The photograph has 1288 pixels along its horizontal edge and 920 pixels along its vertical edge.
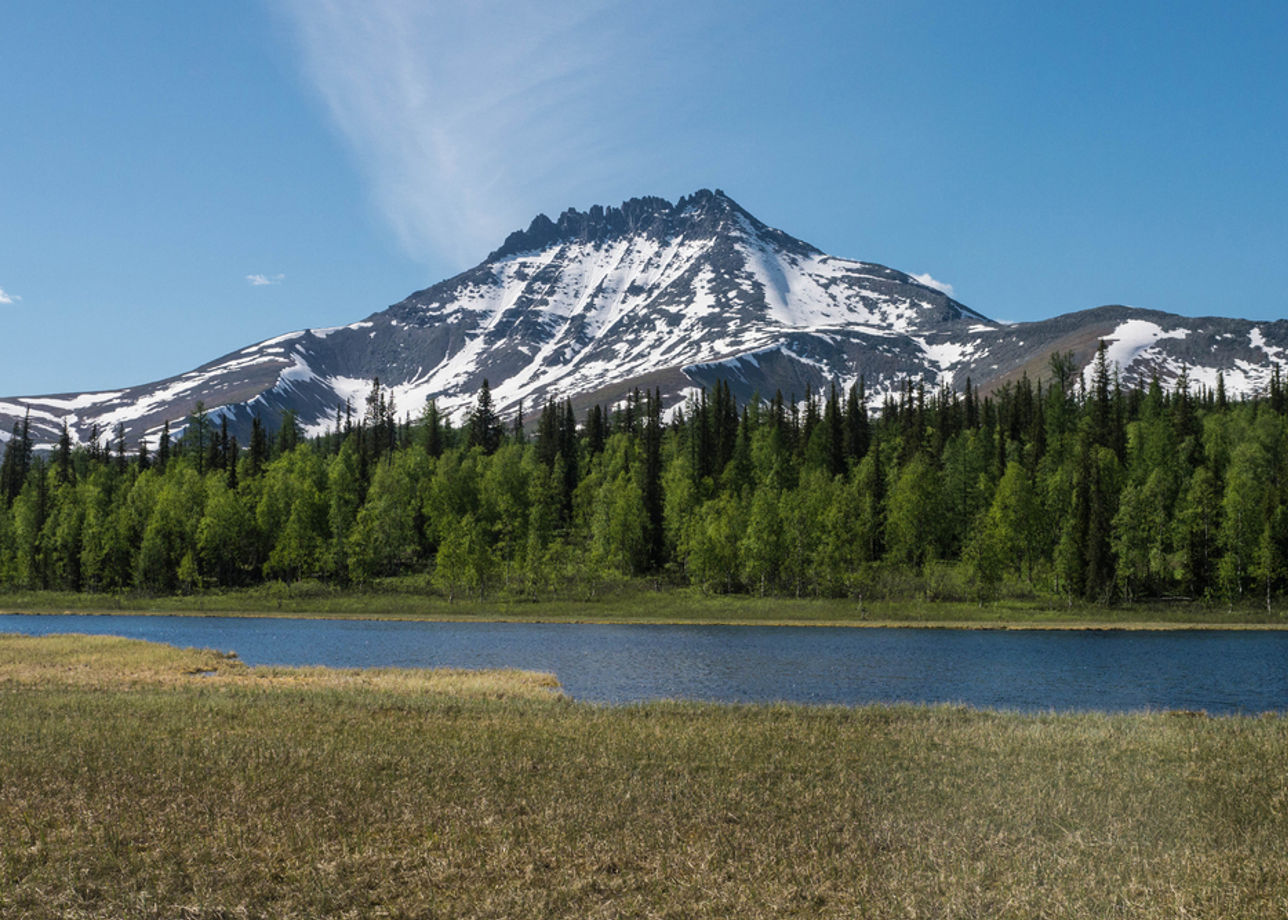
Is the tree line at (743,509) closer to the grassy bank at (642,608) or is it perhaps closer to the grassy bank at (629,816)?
the grassy bank at (642,608)

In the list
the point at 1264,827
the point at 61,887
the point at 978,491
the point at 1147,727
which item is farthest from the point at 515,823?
the point at 978,491

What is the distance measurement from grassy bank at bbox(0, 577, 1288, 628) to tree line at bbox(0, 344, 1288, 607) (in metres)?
3.16

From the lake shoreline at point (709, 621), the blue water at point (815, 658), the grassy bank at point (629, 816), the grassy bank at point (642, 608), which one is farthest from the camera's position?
the grassy bank at point (642, 608)

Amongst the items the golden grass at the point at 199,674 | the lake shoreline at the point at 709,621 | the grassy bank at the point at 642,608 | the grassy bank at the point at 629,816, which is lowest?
the lake shoreline at the point at 709,621

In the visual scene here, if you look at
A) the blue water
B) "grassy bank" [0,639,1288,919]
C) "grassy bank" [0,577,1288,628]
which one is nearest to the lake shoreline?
"grassy bank" [0,577,1288,628]

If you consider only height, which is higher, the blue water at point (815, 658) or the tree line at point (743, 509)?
A: the tree line at point (743, 509)

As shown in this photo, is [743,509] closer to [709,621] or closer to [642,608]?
[642,608]

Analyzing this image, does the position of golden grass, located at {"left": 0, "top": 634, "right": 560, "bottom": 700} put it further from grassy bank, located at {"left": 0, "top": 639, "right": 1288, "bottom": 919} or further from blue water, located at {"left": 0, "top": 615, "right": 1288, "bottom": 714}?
grassy bank, located at {"left": 0, "top": 639, "right": 1288, "bottom": 919}

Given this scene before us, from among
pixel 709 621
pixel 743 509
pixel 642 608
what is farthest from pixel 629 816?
pixel 743 509

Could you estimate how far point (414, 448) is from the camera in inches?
5832

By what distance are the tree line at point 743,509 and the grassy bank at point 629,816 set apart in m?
78.4

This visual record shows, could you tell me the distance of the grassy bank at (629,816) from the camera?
39.7ft

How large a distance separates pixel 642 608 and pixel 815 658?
149ft

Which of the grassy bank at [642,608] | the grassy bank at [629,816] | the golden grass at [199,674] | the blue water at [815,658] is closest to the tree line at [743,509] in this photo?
the grassy bank at [642,608]
